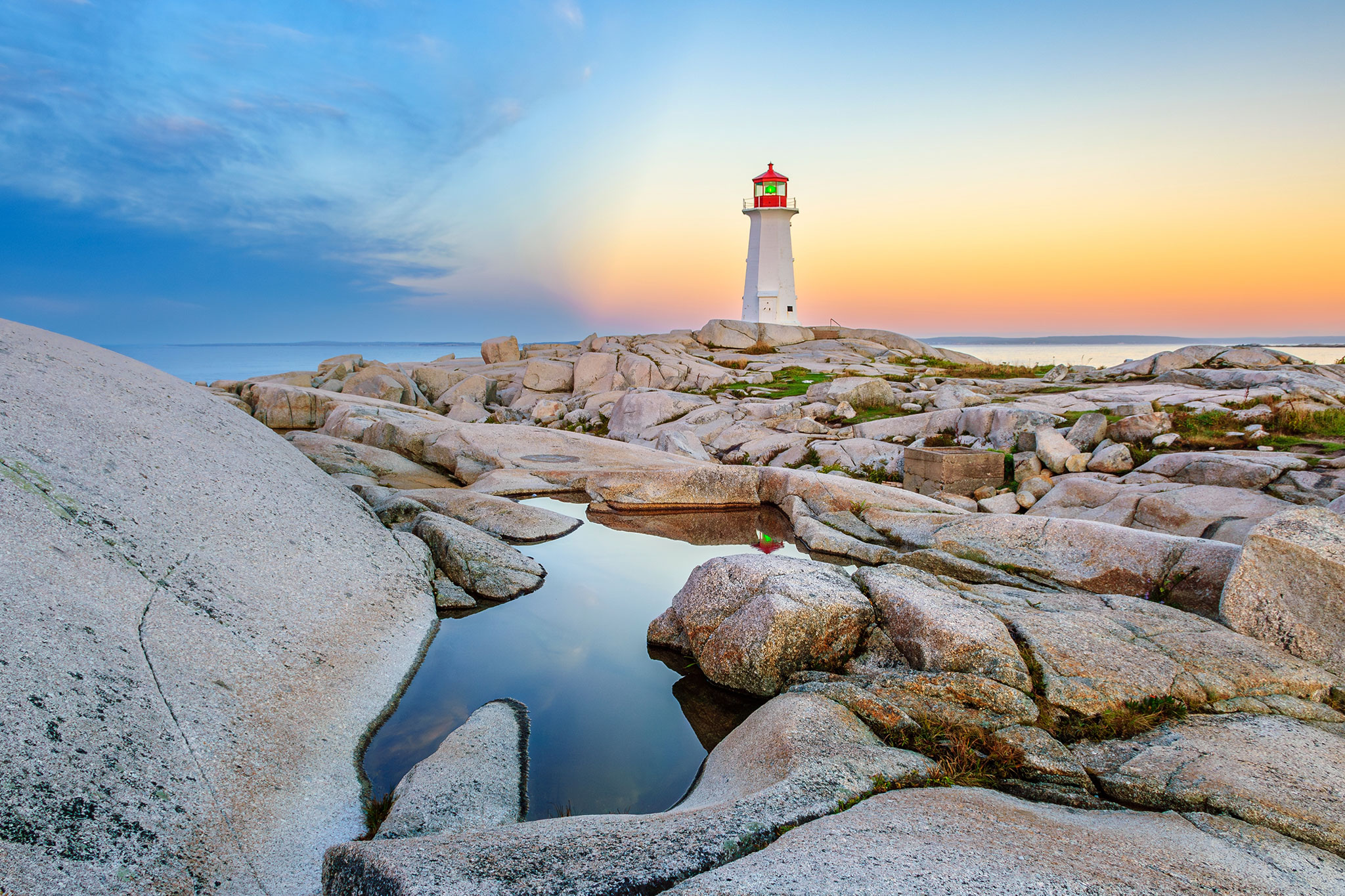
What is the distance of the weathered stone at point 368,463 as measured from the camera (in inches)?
548

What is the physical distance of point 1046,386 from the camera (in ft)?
90.4

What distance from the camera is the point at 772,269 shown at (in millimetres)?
55312

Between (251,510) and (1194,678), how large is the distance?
30.9 ft

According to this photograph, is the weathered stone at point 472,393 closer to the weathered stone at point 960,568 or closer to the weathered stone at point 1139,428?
the weathered stone at point 1139,428

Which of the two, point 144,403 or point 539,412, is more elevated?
point 144,403

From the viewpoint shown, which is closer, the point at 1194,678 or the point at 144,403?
the point at 1194,678

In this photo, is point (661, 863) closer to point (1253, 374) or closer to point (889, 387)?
point (889, 387)

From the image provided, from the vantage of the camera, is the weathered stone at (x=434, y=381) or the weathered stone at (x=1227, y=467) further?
the weathered stone at (x=434, y=381)

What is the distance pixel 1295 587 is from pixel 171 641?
9.81m

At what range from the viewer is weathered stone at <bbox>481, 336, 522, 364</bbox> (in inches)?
1796

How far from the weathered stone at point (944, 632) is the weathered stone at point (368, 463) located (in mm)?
10567

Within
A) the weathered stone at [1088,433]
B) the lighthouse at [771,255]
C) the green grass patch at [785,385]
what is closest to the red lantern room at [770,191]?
the lighthouse at [771,255]

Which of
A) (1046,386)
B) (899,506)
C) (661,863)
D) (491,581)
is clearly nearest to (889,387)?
(1046,386)

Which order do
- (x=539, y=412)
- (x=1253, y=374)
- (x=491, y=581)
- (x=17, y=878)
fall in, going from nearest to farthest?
(x=17, y=878) → (x=491, y=581) → (x=1253, y=374) → (x=539, y=412)
